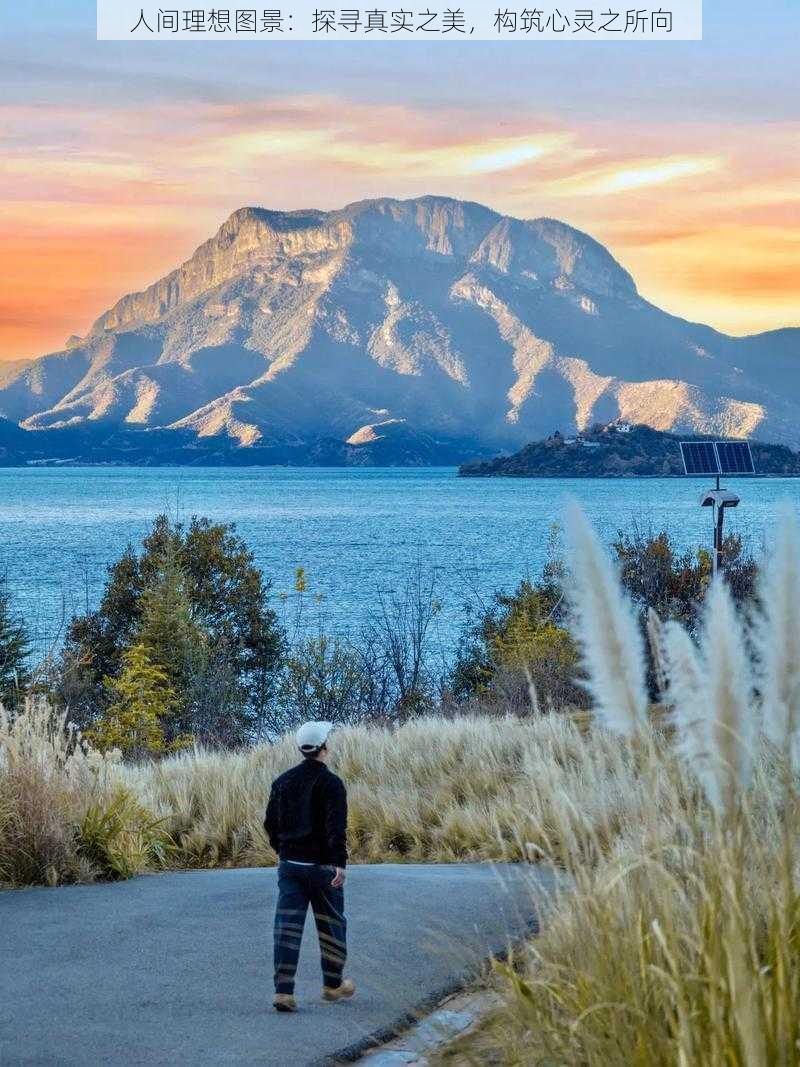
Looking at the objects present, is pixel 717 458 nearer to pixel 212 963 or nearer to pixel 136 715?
pixel 136 715

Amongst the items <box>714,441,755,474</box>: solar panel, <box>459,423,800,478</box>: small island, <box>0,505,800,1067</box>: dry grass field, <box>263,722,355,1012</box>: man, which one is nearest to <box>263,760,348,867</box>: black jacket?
<box>263,722,355,1012</box>: man

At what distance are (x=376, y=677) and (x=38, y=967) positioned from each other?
58.7 ft

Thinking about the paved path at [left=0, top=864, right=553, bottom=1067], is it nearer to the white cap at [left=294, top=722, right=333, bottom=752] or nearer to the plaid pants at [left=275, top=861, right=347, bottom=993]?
the plaid pants at [left=275, top=861, right=347, bottom=993]

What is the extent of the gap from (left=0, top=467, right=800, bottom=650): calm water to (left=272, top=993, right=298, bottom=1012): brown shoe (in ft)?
12.1

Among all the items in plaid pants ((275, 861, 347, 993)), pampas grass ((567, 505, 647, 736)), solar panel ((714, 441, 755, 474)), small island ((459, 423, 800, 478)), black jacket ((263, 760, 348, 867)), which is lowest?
plaid pants ((275, 861, 347, 993))

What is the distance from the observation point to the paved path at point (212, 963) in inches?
224

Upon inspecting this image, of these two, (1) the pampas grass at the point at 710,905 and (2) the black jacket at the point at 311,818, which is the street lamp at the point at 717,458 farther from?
(1) the pampas grass at the point at 710,905

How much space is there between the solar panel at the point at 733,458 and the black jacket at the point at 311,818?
17267mm

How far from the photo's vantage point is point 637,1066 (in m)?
3.40

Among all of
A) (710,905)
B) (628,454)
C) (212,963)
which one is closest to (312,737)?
(212,963)

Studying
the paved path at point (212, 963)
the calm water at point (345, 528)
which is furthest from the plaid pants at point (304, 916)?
the calm water at point (345, 528)

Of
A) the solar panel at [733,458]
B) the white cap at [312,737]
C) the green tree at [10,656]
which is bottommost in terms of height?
the green tree at [10,656]

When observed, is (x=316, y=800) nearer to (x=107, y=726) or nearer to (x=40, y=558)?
(x=107, y=726)

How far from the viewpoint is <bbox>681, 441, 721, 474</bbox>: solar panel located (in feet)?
75.4
